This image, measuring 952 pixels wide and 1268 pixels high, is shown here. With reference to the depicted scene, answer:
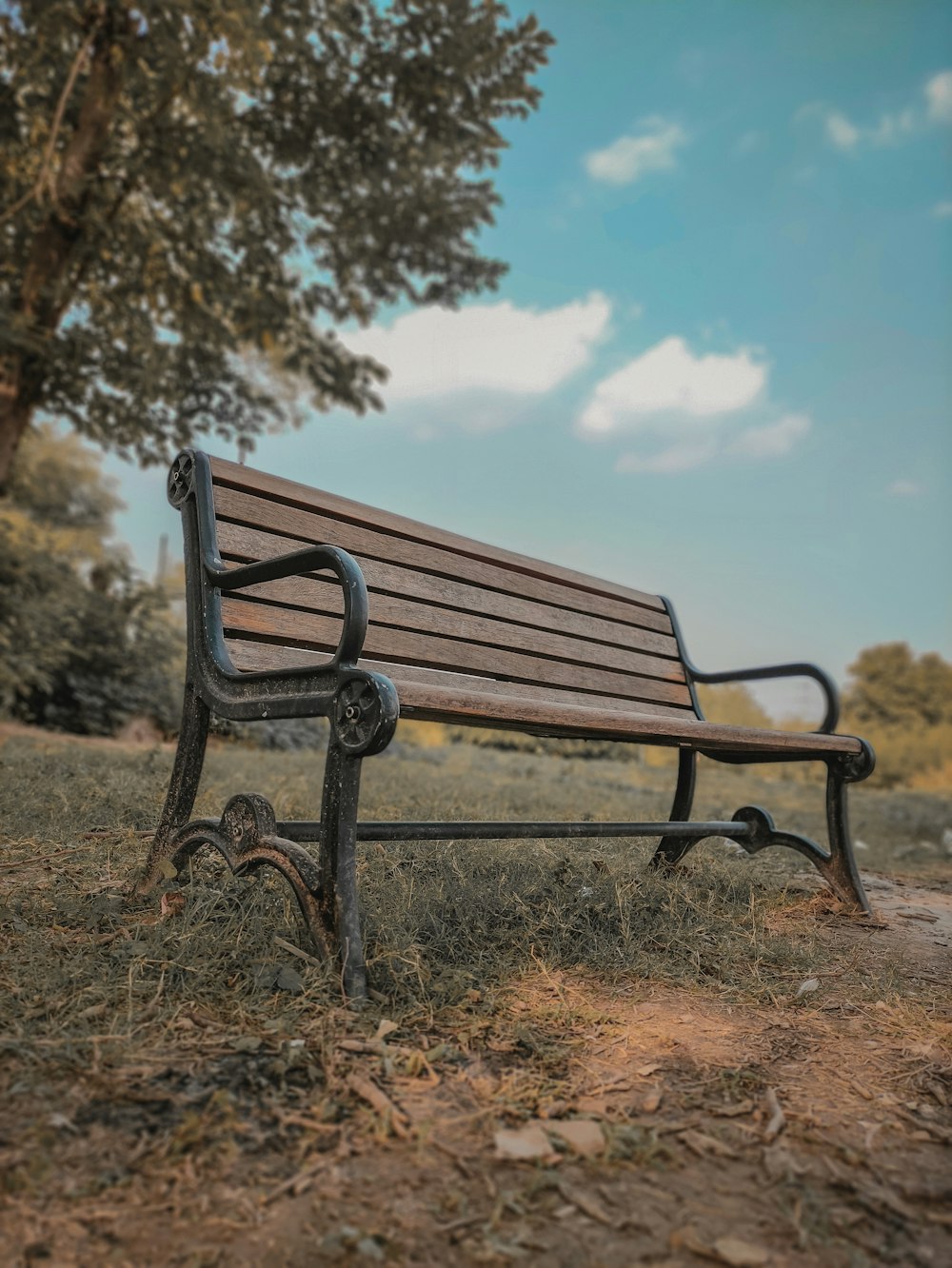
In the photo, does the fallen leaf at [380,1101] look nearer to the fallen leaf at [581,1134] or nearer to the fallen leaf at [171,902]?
the fallen leaf at [581,1134]

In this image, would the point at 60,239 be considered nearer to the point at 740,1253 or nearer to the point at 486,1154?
the point at 486,1154

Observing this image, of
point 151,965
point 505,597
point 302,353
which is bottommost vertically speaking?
point 151,965

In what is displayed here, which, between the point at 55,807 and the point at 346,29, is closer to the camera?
the point at 55,807

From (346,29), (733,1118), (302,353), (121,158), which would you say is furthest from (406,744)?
(733,1118)

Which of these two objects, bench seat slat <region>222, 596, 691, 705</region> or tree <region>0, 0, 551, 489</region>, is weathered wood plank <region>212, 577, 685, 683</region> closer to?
bench seat slat <region>222, 596, 691, 705</region>

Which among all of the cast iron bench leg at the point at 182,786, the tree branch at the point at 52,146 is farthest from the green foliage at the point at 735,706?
the cast iron bench leg at the point at 182,786

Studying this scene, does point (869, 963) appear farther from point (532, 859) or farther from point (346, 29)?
point (346, 29)

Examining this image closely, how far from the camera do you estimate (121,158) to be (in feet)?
26.1

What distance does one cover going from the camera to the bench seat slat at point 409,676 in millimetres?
2017

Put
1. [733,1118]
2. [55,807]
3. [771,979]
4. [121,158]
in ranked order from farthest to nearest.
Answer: [121,158]
[55,807]
[771,979]
[733,1118]

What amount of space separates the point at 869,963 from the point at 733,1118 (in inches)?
49.3

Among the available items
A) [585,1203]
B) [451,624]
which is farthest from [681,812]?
[585,1203]

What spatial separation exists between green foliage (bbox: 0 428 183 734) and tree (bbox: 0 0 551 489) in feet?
3.87

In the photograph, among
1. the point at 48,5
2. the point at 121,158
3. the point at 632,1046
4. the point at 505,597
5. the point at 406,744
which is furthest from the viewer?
the point at 406,744
